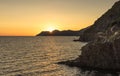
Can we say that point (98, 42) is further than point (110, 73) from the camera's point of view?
Yes

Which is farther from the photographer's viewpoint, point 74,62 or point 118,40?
point 74,62

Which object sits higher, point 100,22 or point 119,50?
point 100,22

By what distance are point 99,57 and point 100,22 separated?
131227 mm

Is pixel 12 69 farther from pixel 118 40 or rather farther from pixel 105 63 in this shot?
pixel 118 40

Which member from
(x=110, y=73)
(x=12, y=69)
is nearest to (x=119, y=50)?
(x=110, y=73)

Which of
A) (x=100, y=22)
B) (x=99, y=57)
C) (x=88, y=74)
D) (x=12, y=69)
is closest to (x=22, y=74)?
(x=12, y=69)

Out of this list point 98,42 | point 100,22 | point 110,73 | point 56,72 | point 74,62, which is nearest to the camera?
point 110,73

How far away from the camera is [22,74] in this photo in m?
59.8

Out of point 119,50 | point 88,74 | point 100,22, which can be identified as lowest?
point 88,74

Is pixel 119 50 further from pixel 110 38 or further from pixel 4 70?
pixel 4 70

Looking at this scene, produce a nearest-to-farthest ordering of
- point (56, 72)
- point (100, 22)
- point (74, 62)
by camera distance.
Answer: point (56, 72) < point (74, 62) < point (100, 22)

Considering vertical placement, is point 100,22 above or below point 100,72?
above

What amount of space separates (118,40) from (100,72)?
9.26m

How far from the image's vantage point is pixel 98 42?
6769 cm
